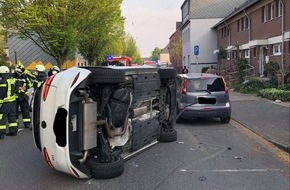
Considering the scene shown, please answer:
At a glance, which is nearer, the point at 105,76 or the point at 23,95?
the point at 105,76

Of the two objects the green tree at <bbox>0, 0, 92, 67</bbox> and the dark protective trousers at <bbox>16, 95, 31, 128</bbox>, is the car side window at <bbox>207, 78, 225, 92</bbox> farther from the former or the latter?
the green tree at <bbox>0, 0, 92, 67</bbox>

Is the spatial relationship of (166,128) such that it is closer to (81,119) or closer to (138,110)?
(138,110)

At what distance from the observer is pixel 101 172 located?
19.5ft

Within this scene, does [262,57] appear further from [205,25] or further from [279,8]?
[205,25]

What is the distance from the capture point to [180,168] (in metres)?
6.71

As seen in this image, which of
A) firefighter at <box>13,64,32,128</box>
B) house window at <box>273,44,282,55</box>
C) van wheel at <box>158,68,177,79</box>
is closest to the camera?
van wheel at <box>158,68,177,79</box>

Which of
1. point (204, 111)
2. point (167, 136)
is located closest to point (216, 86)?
point (204, 111)

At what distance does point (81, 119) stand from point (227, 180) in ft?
7.71

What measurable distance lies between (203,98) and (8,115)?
5.42 metres

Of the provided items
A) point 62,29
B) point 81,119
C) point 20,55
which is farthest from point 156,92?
point 20,55

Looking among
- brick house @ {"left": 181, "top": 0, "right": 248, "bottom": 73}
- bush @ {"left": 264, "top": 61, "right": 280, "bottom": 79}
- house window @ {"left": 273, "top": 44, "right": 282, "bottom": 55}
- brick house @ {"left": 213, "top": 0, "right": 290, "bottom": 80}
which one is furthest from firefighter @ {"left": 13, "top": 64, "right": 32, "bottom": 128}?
brick house @ {"left": 181, "top": 0, "right": 248, "bottom": 73}

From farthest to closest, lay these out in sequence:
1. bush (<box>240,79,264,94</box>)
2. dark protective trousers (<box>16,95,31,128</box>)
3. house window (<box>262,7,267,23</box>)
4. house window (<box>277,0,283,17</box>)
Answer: house window (<box>262,7,267,23</box>) < house window (<box>277,0,283,17</box>) < bush (<box>240,79,264,94</box>) < dark protective trousers (<box>16,95,31,128</box>)

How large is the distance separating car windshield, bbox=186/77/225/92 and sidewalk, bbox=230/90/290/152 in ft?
4.34

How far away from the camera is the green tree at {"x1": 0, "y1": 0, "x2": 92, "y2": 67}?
68.3 ft
